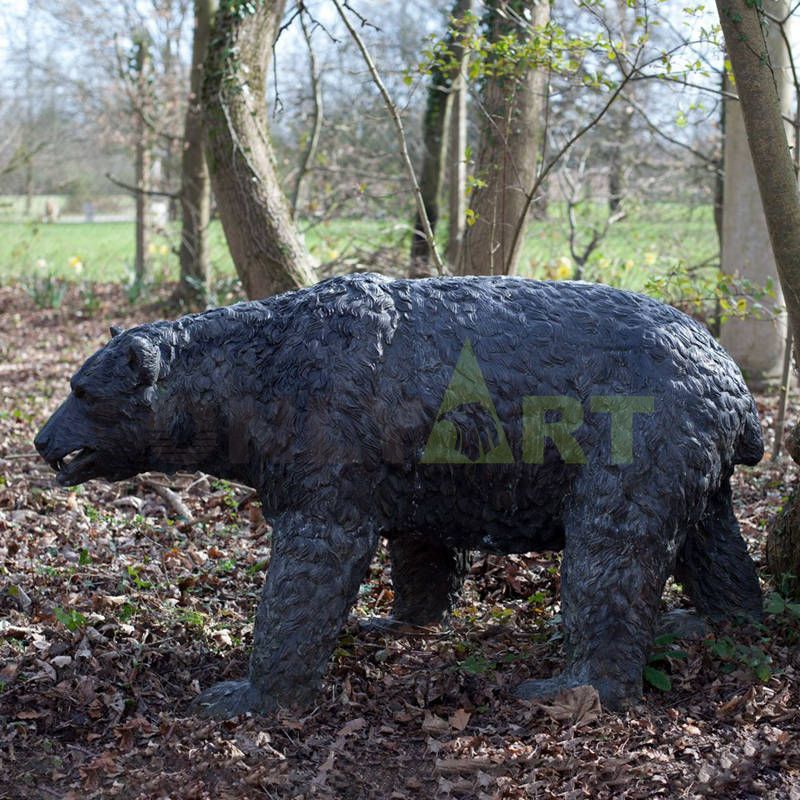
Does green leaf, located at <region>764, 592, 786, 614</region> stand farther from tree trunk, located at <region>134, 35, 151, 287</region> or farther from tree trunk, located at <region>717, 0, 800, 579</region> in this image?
tree trunk, located at <region>134, 35, 151, 287</region>

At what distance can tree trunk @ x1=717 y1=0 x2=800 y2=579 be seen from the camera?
4.54m

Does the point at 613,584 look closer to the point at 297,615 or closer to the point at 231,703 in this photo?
the point at 297,615

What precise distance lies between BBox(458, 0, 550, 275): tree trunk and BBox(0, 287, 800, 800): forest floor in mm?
3456

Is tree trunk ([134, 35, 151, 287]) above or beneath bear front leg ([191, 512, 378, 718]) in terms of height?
above

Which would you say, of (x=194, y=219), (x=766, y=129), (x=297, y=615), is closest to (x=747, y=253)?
(x=766, y=129)

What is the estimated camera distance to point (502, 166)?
840 centimetres

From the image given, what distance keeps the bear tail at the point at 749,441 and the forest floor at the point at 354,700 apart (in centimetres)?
78

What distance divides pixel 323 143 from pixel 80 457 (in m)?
12.8

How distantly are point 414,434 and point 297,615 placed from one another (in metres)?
0.83

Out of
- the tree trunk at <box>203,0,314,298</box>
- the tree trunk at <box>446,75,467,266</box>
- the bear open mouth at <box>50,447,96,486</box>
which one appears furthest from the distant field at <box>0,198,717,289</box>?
the bear open mouth at <box>50,447,96,486</box>

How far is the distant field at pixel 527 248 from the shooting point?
14.6 metres

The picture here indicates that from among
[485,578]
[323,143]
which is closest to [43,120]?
[323,143]

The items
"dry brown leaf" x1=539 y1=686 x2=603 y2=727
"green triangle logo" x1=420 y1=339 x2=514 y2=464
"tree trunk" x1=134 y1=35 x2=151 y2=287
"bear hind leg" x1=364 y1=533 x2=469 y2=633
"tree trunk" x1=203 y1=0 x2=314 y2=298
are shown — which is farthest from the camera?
"tree trunk" x1=134 y1=35 x2=151 y2=287

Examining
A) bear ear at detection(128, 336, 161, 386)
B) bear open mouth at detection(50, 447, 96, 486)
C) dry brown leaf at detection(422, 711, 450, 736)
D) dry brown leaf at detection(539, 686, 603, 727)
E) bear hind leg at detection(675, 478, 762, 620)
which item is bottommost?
dry brown leaf at detection(422, 711, 450, 736)
